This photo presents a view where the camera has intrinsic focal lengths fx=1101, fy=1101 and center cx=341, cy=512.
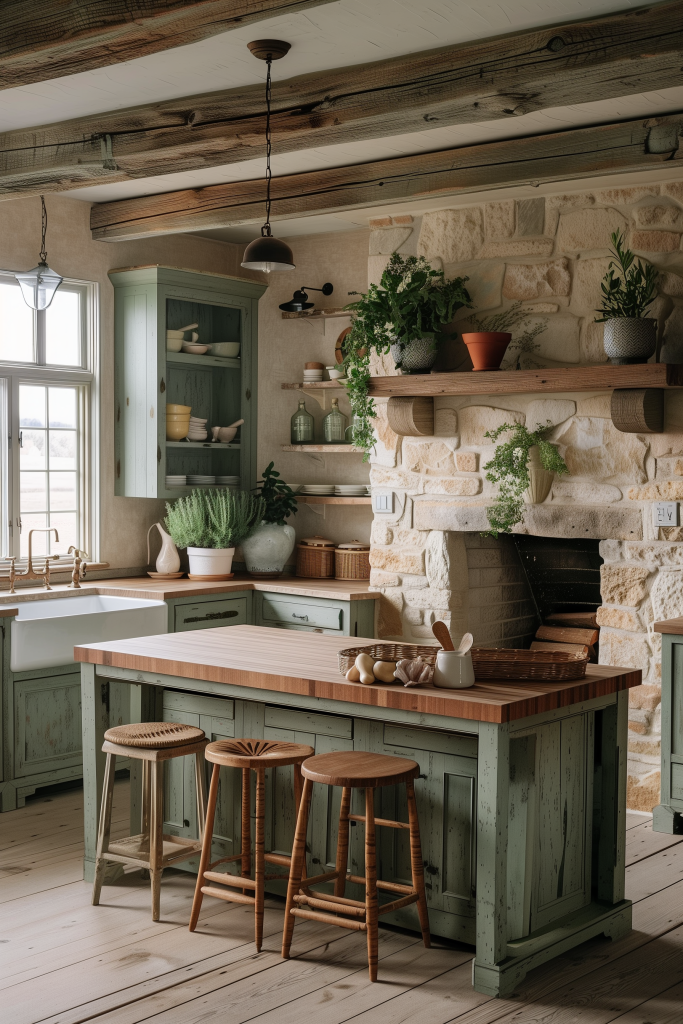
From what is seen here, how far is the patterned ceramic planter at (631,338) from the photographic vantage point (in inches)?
179

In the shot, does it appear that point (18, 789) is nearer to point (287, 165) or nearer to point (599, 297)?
point (287, 165)

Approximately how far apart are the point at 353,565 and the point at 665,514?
195 cm

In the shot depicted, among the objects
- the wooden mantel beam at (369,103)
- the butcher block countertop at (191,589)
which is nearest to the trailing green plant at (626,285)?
the wooden mantel beam at (369,103)

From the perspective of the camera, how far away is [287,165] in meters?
4.98

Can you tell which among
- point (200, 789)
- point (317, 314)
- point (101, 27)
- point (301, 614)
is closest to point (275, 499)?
point (301, 614)

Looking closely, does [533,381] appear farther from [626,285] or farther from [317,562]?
[317,562]

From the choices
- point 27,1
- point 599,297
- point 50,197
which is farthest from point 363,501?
point 27,1

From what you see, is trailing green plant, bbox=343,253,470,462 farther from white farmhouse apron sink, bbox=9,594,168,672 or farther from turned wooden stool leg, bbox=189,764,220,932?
turned wooden stool leg, bbox=189,764,220,932

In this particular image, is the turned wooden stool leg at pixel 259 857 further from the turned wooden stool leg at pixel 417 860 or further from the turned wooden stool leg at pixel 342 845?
the turned wooden stool leg at pixel 417 860

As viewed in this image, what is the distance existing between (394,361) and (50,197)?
6.57 ft

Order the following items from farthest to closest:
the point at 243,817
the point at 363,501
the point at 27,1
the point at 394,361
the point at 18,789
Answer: the point at 363,501
the point at 394,361
the point at 18,789
the point at 243,817
the point at 27,1

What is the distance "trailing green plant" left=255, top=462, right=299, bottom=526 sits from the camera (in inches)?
247

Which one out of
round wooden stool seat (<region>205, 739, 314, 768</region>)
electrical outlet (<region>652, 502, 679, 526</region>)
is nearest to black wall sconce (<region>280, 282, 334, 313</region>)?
electrical outlet (<region>652, 502, 679, 526</region>)

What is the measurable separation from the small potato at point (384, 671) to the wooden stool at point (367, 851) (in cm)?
25
